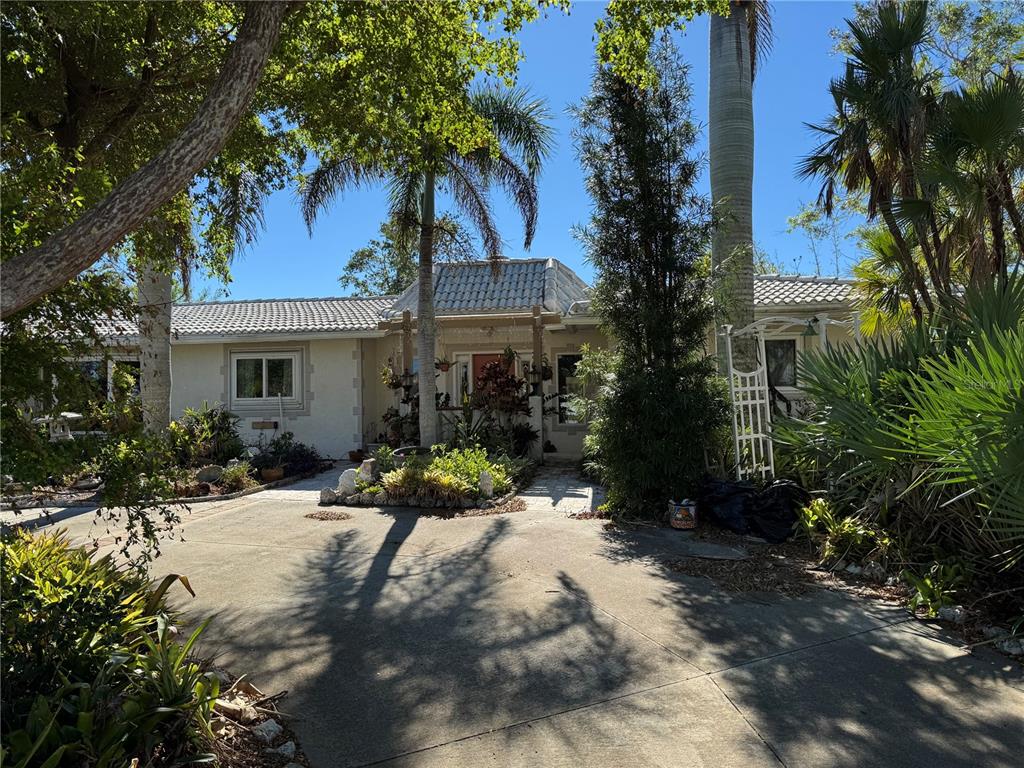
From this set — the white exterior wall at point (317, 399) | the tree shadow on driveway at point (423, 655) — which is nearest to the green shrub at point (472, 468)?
the tree shadow on driveway at point (423, 655)

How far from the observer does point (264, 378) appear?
50.8 ft

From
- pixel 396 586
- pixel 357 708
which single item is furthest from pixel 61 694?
pixel 396 586

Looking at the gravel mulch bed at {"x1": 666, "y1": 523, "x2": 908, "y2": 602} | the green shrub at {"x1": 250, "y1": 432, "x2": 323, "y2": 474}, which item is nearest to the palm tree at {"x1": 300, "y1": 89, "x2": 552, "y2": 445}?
the green shrub at {"x1": 250, "y1": 432, "x2": 323, "y2": 474}

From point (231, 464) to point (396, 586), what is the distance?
737cm

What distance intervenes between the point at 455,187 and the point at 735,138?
16.5 feet

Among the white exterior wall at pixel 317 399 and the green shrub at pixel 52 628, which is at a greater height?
the white exterior wall at pixel 317 399

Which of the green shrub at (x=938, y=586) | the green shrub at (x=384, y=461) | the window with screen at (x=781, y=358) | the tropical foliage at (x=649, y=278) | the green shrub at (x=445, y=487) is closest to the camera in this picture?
the green shrub at (x=938, y=586)

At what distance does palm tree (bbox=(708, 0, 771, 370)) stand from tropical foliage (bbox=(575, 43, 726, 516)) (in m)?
0.82

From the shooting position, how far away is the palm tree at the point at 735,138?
853cm

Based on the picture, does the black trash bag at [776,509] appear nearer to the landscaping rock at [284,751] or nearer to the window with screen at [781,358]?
the landscaping rock at [284,751]

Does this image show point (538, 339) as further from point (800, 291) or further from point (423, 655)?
point (423, 655)

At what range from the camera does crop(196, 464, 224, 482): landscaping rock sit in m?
10.8

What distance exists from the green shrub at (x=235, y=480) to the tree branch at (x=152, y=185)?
8.30 m

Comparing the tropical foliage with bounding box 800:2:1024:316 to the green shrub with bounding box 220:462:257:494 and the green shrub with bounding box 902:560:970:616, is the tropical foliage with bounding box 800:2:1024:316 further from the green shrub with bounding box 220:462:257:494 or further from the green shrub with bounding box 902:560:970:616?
the green shrub with bounding box 220:462:257:494
